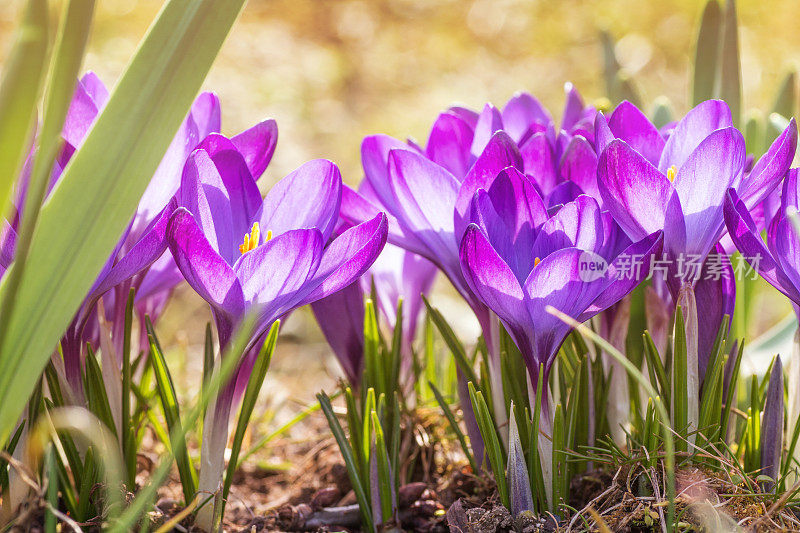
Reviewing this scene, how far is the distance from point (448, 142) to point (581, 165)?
13 cm

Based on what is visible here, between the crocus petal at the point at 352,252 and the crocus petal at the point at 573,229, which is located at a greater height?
the crocus petal at the point at 573,229

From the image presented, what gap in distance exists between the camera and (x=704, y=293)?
67 centimetres

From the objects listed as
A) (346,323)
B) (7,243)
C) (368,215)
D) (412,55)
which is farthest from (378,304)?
(412,55)

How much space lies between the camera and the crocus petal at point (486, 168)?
602 mm

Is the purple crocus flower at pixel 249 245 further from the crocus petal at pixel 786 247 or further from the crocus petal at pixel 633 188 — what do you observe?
the crocus petal at pixel 786 247

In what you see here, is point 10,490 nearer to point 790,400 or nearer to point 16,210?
point 16,210

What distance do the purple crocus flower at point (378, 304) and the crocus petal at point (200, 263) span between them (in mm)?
191

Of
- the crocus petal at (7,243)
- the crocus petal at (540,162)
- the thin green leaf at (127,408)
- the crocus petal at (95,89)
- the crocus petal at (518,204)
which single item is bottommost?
the thin green leaf at (127,408)

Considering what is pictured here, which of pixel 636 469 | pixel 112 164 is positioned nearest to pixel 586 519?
pixel 636 469

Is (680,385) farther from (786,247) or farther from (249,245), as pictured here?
(249,245)

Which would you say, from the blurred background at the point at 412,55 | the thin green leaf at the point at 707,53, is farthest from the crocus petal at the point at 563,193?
the blurred background at the point at 412,55

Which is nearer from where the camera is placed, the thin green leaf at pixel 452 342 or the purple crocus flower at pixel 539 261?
the purple crocus flower at pixel 539 261

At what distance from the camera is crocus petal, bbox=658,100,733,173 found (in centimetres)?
63

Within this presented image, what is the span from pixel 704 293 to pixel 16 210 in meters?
0.57
